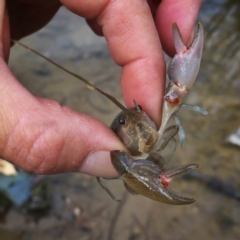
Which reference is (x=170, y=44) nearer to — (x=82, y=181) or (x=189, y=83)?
(x=189, y=83)

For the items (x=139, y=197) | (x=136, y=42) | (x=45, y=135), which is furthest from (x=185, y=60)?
(x=139, y=197)

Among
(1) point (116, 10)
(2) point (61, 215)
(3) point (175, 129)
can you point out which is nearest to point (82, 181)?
(2) point (61, 215)

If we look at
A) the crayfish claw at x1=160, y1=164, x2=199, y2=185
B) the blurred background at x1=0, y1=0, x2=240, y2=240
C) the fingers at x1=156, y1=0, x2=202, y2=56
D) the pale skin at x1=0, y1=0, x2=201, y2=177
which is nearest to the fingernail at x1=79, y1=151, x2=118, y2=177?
the pale skin at x1=0, y1=0, x2=201, y2=177

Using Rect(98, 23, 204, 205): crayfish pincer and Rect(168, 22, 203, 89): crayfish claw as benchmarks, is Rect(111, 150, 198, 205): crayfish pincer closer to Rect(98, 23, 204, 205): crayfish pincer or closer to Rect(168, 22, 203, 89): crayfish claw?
Rect(98, 23, 204, 205): crayfish pincer

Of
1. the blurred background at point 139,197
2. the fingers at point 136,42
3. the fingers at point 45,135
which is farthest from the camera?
the blurred background at point 139,197

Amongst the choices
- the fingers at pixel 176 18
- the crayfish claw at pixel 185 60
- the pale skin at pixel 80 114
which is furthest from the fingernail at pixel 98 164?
the fingers at pixel 176 18

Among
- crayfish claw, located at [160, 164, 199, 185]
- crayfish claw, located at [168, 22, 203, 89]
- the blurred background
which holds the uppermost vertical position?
crayfish claw, located at [168, 22, 203, 89]

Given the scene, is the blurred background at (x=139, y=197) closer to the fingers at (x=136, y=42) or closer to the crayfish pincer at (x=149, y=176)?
the fingers at (x=136, y=42)
